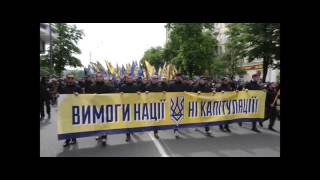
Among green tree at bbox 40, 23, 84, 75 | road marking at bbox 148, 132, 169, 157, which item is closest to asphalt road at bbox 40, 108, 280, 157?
road marking at bbox 148, 132, 169, 157

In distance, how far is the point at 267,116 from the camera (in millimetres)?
10703

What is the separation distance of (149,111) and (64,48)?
106ft

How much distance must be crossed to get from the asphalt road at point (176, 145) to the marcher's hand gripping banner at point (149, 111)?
0.39 m

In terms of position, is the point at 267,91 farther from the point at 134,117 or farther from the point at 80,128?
the point at 80,128

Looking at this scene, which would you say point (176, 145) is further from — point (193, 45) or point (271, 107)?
point (193, 45)

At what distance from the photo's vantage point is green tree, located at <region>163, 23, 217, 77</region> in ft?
110

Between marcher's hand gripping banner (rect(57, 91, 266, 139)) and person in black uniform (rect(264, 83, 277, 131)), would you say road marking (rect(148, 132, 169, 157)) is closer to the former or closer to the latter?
marcher's hand gripping banner (rect(57, 91, 266, 139))

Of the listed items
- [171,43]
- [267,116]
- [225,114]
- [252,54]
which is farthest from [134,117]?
[171,43]

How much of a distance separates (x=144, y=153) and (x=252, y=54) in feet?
39.6

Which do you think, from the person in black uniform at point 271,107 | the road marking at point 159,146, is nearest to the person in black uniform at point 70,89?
the road marking at point 159,146

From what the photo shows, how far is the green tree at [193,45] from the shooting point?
33.7 metres

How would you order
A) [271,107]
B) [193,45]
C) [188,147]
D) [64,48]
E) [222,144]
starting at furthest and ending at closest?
[64,48]
[193,45]
[271,107]
[222,144]
[188,147]

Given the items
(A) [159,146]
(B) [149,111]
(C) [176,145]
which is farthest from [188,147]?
(B) [149,111]

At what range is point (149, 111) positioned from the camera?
812cm
